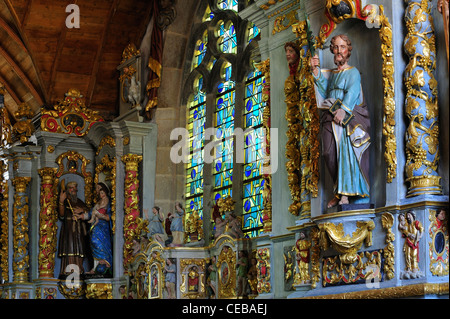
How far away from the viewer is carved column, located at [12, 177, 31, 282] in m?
19.1

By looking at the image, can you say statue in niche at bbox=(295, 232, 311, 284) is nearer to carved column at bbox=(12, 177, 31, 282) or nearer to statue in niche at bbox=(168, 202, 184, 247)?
statue in niche at bbox=(168, 202, 184, 247)

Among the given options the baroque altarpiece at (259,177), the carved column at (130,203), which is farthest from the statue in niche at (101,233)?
the carved column at (130,203)

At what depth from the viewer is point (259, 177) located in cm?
1528

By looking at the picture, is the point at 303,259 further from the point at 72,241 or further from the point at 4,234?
the point at 4,234

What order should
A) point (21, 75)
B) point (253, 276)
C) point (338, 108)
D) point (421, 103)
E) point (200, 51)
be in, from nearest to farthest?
point (421, 103) < point (338, 108) < point (253, 276) < point (200, 51) < point (21, 75)

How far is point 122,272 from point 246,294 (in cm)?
453

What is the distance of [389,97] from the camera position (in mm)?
10523

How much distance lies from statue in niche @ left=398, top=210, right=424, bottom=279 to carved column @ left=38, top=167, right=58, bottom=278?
10029 mm

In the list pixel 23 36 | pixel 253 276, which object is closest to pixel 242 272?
pixel 253 276

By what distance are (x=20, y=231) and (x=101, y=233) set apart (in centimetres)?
198

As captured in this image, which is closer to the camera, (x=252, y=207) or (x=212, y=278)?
(x=212, y=278)

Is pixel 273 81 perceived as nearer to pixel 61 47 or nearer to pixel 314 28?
pixel 314 28

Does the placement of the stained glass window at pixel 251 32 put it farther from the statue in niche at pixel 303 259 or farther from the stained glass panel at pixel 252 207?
the statue in niche at pixel 303 259

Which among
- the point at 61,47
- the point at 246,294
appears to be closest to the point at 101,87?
the point at 61,47
